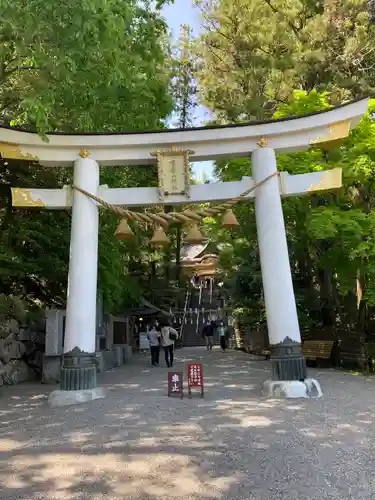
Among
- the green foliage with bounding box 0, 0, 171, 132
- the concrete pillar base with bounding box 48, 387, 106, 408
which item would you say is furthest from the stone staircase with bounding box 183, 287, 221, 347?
the green foliage with bounding box 0, 0, 171, 132

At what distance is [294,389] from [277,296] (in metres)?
1.72

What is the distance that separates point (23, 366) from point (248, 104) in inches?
474

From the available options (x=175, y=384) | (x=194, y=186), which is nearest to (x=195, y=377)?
(x=175, y=384)

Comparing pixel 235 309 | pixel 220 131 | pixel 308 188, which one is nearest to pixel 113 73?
pixel 220 131

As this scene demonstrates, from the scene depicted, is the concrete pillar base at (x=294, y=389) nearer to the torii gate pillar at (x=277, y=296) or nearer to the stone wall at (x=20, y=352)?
the torii gate pillar at (x=277, y=296)

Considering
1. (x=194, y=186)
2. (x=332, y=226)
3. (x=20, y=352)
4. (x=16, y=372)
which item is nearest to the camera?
(x=194, y=186)

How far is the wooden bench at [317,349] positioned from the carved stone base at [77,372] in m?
8.04

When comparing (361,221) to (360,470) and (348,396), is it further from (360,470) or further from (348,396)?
(360,470)

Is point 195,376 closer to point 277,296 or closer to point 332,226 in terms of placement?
point 277,296

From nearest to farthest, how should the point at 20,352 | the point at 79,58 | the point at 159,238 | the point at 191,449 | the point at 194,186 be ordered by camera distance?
the point at 191,449 < the point at 79,58 < the point at 194,186 < the point at 159,238 < the point at 20,352

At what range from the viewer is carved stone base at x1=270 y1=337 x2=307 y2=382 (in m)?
7.67

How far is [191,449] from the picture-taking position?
4.55 meters

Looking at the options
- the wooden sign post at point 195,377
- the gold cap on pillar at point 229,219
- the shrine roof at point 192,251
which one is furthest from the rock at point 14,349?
the shrine roof at point 192,251

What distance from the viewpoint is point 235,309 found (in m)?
19.6
